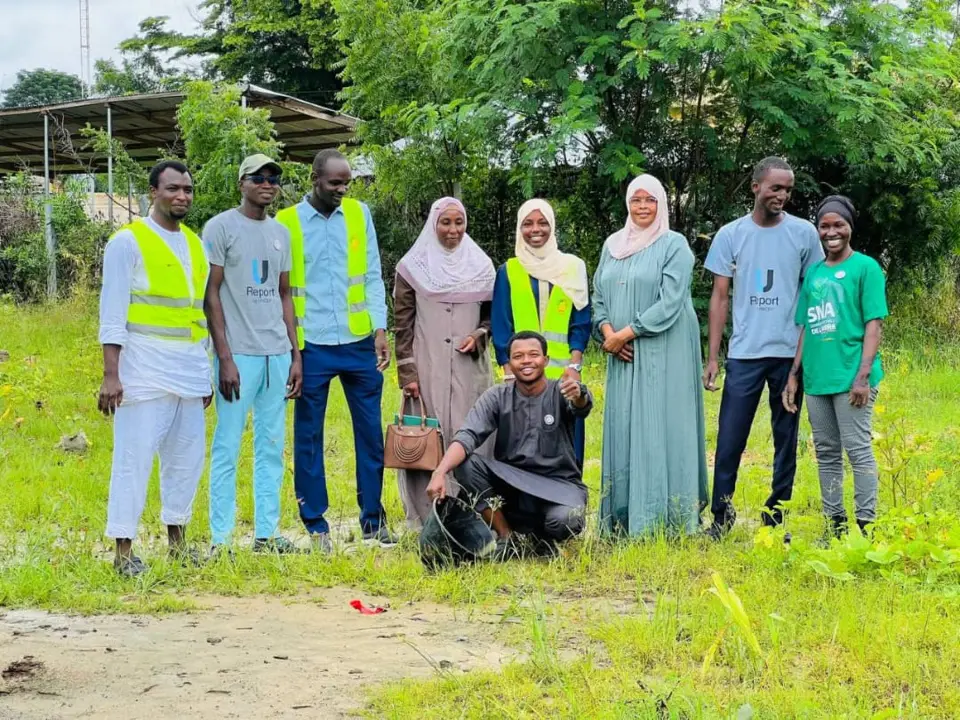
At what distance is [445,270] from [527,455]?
3.70ft

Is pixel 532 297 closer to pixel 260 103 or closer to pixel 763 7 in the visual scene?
pixel 763 7

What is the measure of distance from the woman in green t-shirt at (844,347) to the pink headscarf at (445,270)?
5.70 feet

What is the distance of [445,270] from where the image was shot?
19.2 ft

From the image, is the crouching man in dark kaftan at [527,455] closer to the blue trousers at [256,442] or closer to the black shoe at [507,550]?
the black shoe at [507,550]

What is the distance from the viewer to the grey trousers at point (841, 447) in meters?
5.20

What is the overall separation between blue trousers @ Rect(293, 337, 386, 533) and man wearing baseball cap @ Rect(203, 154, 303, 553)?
148 millimetres

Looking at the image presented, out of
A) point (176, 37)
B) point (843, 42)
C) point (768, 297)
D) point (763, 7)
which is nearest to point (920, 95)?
point (843, 42)

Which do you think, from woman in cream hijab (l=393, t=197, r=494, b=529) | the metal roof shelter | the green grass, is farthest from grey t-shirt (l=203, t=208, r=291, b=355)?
the metal roof shelter

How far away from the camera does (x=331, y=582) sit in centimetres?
503

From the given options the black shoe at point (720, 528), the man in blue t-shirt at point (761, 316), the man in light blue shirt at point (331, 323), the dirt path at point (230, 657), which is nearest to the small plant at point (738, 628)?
the dirt path at point (230, 657)

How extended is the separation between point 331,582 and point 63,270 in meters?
13.3

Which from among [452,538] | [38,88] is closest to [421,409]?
[452,538]

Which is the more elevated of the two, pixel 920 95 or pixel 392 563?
pixel 920 95

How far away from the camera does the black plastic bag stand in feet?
16.8
